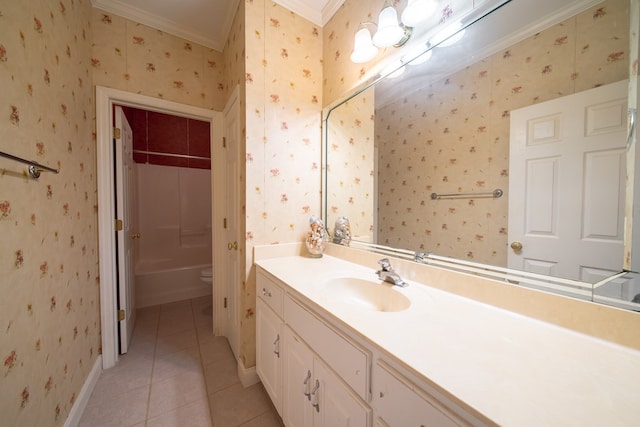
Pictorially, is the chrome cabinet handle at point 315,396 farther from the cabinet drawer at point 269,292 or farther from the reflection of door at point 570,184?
the reflection of door at point 570,184

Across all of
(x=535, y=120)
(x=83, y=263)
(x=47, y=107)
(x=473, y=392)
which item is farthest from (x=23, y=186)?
(x=535, y=120)

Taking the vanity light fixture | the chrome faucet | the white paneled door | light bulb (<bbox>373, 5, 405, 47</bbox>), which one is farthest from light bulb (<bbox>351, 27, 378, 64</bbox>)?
the chrome faucet

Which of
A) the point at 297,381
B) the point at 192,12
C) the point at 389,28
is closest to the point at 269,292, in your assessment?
the point at 297,381

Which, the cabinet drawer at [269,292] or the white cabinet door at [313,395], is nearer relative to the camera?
the white cabinet door at [313,395]

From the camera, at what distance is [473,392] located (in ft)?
1.32

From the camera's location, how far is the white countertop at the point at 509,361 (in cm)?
37

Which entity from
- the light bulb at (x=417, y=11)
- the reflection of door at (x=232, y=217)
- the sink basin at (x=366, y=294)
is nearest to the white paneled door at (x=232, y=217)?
the reflection of door at (x=232, y=217)

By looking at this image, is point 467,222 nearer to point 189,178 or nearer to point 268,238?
point 268,238

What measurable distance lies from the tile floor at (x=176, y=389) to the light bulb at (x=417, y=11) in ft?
6.78

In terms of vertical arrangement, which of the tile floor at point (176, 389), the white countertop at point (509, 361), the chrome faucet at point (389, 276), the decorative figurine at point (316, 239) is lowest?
the tile floor at point (176, 389)

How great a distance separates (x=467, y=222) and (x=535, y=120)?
39 cm

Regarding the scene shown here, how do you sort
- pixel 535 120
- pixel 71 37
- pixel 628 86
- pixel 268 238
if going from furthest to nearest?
pixel 268 238, pixel 71 37, pixel 535 120, pixel 628 86

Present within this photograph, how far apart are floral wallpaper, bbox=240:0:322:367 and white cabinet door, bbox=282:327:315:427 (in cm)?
53

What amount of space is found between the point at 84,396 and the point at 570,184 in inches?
93.8
